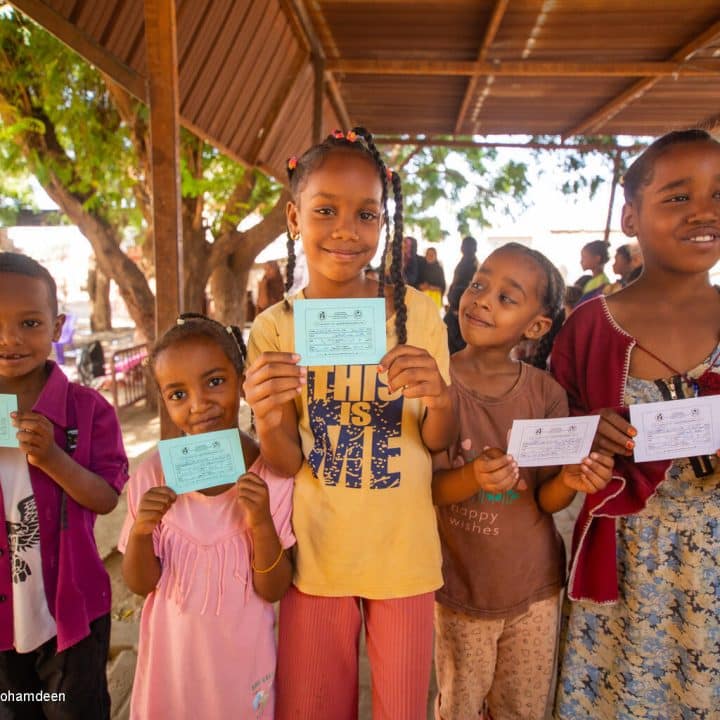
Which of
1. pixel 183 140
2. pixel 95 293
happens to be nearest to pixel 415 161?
pixel 183 140

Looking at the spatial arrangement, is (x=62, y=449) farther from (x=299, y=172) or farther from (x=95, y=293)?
(x=95, y=293)

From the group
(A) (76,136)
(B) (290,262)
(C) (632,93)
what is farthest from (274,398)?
(A) (76,136)

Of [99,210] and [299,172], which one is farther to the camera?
[99,210]

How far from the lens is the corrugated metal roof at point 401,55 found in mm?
3324

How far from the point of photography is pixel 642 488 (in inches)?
56.6

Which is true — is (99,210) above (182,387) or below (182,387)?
above

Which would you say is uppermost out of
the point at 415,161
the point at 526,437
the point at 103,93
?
the point at 415,161

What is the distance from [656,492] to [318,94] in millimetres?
4594

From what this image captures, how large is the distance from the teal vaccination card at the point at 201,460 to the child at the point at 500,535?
2.02 feet

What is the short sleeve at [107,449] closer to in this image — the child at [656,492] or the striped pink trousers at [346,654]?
the striped pink trousers at [346,654]

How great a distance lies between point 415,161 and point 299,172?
11427 mm

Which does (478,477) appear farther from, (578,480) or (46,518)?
(46,518)

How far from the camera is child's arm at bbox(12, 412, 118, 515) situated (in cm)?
140

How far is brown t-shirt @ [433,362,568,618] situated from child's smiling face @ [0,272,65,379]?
123 cm
